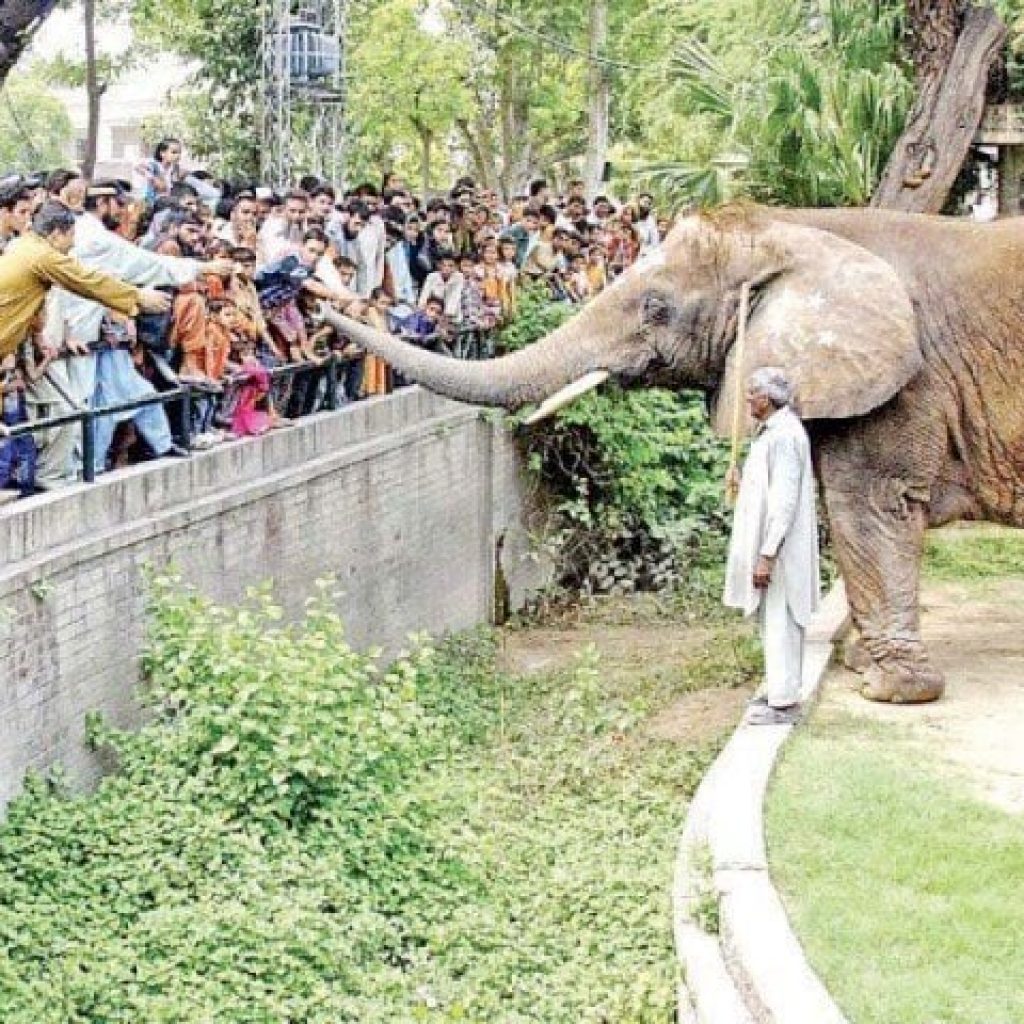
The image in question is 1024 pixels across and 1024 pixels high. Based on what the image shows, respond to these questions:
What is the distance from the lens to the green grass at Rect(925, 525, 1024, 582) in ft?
45.4

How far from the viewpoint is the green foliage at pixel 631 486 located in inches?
686

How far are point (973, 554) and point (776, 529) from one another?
17.7 ft

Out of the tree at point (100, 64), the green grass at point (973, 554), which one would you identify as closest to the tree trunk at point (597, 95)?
the tree at point (100, 64)

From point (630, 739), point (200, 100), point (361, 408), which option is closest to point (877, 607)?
point (630, 739)

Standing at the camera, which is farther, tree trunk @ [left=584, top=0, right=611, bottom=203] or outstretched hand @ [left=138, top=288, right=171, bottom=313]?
tree trunk @ [left=584, top=0, right=611, bottom=203]

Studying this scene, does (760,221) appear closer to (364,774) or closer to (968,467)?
(968,467)

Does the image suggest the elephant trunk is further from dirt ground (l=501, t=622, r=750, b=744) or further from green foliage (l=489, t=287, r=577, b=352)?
green foliage (l=489, t=287, r=577, b=352)

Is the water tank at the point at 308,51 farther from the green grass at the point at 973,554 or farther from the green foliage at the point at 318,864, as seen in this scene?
the green foliage at the point at 318,864

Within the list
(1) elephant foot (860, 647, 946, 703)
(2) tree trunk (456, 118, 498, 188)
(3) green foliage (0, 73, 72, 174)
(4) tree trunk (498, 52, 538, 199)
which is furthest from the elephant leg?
(3) green foliage (0, 73, 72, 174)

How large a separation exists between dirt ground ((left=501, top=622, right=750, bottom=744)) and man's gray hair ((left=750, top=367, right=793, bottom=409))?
133 inches

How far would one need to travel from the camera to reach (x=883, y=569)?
34.9ft

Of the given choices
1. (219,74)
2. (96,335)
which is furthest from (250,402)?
(219,74)

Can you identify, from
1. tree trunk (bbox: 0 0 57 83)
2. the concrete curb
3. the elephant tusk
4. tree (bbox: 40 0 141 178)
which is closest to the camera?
the concrete curb

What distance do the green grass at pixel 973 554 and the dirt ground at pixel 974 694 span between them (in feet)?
1.01
